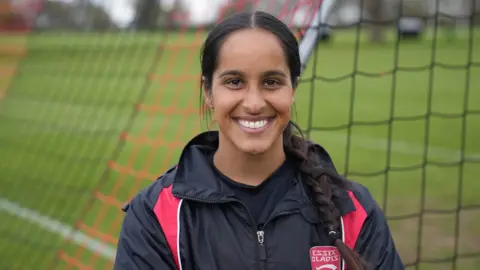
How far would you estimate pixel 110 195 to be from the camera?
189 inches

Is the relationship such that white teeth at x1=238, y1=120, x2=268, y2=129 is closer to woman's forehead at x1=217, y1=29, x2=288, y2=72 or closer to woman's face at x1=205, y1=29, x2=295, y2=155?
woman's face at x1=205, y1=29, x2=295, y2=155

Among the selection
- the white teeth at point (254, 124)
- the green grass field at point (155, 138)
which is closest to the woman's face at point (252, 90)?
the white teeth at point (254, 124)

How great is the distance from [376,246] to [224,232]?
1.21 feet

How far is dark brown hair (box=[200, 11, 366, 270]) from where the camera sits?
1669 mm

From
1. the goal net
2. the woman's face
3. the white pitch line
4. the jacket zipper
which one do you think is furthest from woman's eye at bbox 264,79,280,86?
the white pitch line

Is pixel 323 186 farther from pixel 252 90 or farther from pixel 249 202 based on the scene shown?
pixel 252 90

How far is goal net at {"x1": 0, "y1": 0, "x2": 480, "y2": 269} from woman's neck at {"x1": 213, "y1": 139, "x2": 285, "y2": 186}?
61 centimetres

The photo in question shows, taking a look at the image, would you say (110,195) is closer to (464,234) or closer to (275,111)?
(464,234)

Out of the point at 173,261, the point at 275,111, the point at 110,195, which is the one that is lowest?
the point at 110,195

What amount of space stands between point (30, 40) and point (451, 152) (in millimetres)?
12238

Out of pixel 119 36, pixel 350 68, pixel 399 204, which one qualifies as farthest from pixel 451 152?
pixel 119 36

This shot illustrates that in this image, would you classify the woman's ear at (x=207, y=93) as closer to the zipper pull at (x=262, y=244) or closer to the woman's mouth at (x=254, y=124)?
the woman's mouth at (x=254, y=124)

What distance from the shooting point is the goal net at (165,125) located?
147 inches

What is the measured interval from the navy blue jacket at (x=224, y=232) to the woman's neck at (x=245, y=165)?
46 millimetres
